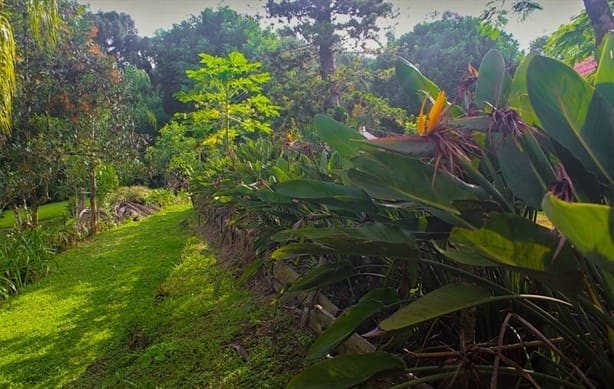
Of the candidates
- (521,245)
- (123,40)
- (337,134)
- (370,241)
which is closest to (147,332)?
(337,134)

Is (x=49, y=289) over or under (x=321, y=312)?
under

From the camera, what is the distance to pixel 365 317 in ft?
3.34

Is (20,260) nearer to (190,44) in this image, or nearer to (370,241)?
(370,241)

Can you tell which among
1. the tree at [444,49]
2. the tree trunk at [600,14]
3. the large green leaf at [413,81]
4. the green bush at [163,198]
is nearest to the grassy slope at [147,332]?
the large green leaf at [413,81]

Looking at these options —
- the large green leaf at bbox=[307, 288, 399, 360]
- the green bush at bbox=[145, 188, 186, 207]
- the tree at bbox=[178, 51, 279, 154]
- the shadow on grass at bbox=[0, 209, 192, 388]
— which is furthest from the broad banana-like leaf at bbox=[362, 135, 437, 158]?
the green bush at bbox=[145, 188, 186, 207]

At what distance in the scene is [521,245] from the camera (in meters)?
0.63

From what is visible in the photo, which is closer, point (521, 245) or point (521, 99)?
point (521, 245)

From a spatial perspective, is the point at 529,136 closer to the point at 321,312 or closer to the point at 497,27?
the point at 321,312

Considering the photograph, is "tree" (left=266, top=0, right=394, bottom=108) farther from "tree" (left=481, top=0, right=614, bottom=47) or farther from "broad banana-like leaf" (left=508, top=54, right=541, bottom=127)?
"broad banana-like leaf" (left=508, top=54, right=541, bottom=127)

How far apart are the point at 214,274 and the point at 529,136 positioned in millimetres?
2991

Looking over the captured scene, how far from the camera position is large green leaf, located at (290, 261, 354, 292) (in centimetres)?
121

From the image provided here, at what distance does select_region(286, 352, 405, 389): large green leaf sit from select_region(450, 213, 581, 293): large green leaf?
0.37 meters

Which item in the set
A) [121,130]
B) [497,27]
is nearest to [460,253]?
[497,27]

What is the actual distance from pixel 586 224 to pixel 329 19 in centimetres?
1147
